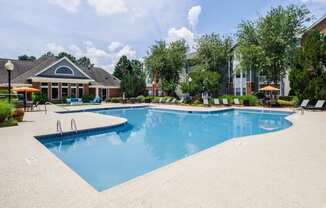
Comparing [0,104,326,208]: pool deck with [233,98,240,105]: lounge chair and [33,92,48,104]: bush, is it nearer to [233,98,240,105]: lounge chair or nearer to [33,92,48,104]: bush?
[233,98,240,105]: lounge chair

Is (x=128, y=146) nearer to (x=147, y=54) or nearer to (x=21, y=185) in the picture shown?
(x=21, y=185)

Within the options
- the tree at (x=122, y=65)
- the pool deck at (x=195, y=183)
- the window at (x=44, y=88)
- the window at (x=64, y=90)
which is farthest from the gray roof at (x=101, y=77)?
the pool deck at (x=195, y=183)

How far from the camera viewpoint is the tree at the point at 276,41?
76.4ft

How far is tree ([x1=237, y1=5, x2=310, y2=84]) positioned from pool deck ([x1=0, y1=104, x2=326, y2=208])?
2027 centimetres

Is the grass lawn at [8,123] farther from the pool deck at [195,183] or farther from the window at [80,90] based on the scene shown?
the window at [80,90]

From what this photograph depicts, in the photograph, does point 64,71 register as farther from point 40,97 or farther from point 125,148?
point 125,148

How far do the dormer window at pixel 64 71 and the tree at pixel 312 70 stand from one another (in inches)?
1106

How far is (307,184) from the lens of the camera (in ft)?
12.7

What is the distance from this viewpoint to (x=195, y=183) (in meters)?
3.98

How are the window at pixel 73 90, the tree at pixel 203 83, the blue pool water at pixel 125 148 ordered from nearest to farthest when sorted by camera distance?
1. the blue pool water at pixel 125 148
2. the tree at pixel 203 83
3. the window at pixel 73 90

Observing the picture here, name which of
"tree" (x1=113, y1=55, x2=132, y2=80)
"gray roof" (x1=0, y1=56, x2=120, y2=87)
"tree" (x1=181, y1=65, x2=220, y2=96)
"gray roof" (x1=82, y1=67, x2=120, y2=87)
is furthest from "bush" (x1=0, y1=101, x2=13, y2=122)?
"tree" (x1=113, y1=55, x2=132, y2=80)

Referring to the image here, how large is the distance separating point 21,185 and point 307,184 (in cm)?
520

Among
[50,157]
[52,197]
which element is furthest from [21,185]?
[50,157]

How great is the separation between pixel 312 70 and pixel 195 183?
19.8 m
